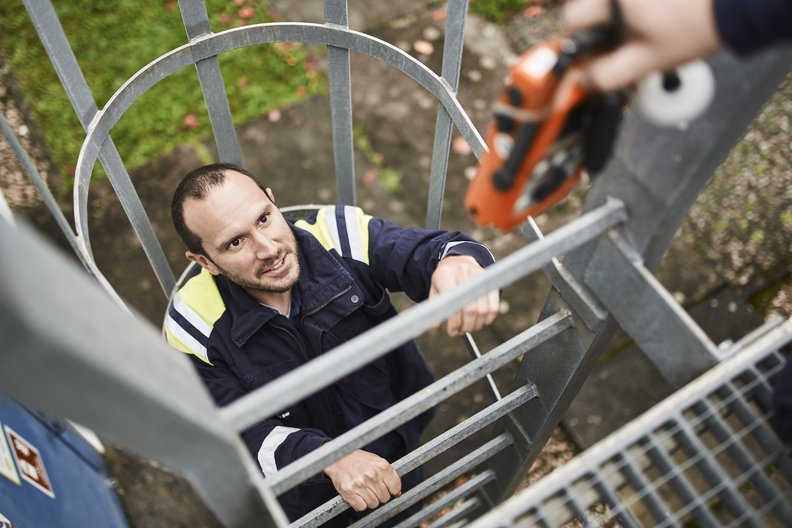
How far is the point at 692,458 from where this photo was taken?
4.06 ft

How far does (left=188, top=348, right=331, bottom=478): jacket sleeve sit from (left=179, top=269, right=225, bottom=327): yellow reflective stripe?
13 centimetres

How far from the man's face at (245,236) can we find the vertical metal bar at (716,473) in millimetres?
1223

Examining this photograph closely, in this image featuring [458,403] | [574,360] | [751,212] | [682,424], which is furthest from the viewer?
[751,212]

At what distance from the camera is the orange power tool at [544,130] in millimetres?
967

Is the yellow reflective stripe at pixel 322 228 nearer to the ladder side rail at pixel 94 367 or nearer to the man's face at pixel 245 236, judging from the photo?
the man's face at pixel 245 236

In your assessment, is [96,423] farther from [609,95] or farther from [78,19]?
[78,19]

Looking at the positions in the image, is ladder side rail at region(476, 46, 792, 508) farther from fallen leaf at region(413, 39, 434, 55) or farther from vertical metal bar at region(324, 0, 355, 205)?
fallen leaf at region(413, 39, 434, 55)

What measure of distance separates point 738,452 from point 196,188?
→ 159 cm

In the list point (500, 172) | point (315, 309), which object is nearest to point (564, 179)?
point (500, 172)

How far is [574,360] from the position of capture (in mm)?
1783

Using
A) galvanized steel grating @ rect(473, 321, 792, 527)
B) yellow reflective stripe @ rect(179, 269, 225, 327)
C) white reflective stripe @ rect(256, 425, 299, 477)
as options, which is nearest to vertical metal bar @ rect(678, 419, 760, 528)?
galvanized steel grating @ rect(473, 321, 792, 527)

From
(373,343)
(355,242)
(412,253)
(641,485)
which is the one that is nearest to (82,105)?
(355,242)

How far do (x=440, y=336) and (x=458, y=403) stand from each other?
13.1 inches

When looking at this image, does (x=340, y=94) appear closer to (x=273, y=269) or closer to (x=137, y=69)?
(x=273, y=269)
